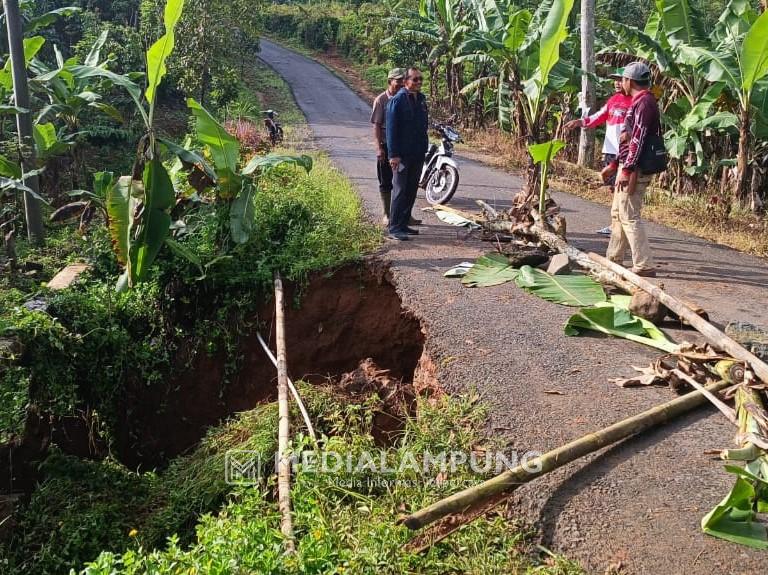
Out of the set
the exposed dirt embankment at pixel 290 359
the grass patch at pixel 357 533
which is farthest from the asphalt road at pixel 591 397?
the exposed dirt embankment at pixel 290 359

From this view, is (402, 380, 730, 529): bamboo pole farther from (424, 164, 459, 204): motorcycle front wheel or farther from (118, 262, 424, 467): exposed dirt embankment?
(424, 164, 459, 204): motorcycle front wheel

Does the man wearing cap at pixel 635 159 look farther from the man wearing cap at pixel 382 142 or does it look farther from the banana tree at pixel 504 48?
the banana tree at pixel 504 48

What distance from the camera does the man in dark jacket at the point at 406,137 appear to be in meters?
6.81

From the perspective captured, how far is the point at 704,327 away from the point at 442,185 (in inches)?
207

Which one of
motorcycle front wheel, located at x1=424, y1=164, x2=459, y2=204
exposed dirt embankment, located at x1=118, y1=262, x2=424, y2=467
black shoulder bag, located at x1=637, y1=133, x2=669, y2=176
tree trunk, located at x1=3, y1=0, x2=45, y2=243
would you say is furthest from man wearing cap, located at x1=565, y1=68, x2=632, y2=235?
tree trunk, located at x1=3, y1=0, x2=45, y2=243

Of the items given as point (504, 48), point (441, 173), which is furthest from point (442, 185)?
point (504, 48)

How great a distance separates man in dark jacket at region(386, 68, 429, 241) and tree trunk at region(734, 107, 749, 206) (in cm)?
435

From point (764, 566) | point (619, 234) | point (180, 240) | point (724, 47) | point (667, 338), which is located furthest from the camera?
point (724, 47)

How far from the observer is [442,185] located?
9359 millimetres

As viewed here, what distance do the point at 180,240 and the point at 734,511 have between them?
5.50 meters

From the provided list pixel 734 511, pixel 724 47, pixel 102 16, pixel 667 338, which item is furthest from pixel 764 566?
pixel 102 16

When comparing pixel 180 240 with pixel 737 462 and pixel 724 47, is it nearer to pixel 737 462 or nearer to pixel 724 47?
pixel 737 462

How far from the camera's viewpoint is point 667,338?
4941 millimetres

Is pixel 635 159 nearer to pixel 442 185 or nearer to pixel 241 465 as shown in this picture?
pixel 442 185
